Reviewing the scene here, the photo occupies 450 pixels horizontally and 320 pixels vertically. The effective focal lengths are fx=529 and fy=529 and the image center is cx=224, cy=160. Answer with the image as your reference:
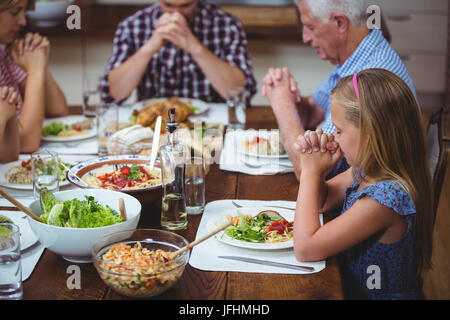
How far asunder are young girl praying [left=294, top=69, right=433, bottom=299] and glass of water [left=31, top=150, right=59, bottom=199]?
2.17 ft

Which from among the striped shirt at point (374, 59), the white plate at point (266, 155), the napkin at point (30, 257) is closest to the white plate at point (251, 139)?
the white plate at point (266, 155)

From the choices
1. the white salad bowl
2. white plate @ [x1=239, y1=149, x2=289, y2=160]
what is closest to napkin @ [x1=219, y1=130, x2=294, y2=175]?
white plate @ [x1=239, y1=149, x2=289, y2=160]

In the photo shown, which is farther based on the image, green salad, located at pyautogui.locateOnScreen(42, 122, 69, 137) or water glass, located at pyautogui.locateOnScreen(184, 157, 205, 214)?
green salad, located at pyautogui.locateOnScreen(42, 122, 69, 137)

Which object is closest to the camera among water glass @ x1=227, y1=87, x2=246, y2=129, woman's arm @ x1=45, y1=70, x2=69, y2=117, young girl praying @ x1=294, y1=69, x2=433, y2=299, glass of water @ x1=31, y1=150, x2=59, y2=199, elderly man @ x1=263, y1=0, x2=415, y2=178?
young girl praying @ x1=294, y1=69, x2=433, y2=299

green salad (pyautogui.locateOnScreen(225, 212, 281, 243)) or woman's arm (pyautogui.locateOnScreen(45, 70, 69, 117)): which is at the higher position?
woman's arm (pyautogui.locateOnScreen(45, 70, 69, 117))

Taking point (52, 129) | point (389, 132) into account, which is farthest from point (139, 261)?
point (52, 129)

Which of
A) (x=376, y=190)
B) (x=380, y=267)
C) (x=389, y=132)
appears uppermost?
(x=389, y=132)

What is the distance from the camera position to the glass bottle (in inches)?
50.1

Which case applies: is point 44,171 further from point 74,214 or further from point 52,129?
point 52,129

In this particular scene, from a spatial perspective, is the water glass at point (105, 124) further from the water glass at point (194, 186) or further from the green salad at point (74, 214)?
the green salad at point (74, 214)

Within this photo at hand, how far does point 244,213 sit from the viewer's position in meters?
1.34

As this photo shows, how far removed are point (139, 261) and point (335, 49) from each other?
1231 millimetres

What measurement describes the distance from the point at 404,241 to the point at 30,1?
179cm

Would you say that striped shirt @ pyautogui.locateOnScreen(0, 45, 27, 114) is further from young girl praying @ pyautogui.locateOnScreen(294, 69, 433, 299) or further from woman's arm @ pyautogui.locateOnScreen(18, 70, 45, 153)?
young girl praying @ pyautogui.locateOnScreen(294, 69, 433, 299)
